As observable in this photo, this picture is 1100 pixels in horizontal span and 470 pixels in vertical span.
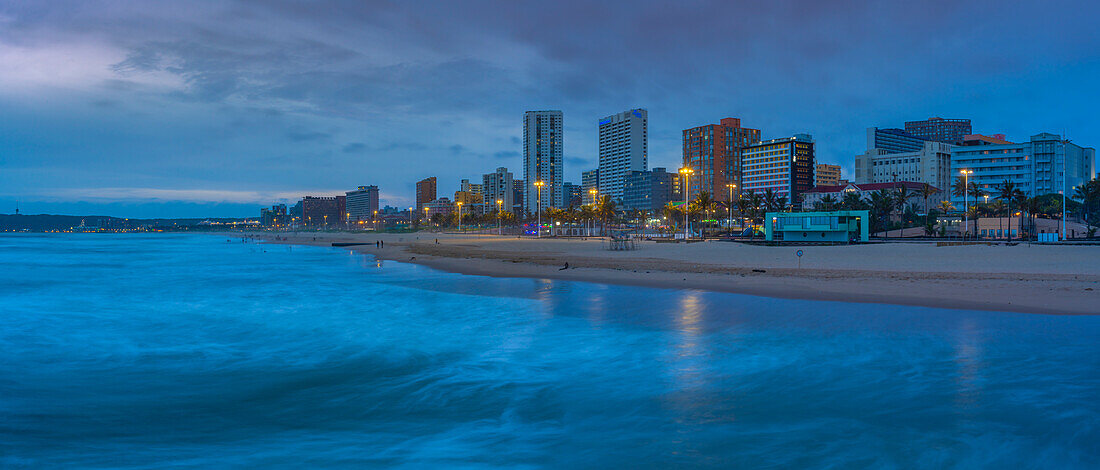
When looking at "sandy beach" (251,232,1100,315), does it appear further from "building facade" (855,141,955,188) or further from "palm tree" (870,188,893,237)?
"building facade" (855,141,955,188)

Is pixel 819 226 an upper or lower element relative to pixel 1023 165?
lower

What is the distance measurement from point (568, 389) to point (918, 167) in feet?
739

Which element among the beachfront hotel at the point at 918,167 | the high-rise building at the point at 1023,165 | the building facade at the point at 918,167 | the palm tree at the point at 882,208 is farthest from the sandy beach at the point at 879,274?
the beachfront hotel at the point at 918,167

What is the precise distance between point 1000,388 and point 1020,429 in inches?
74.6

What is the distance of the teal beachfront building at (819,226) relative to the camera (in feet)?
172

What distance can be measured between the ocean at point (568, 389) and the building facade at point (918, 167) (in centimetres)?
19732

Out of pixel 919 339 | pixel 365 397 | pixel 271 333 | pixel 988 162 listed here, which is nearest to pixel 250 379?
pixel 365 397

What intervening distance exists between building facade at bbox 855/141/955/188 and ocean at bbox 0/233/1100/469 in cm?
19732

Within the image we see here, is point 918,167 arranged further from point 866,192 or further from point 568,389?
point 568,389

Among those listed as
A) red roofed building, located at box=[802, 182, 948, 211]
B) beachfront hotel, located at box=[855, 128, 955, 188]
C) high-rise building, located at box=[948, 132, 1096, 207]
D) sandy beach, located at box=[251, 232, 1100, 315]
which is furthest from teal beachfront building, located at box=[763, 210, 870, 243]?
beachfront hotel, located at box=[855, 128, 955, 188]

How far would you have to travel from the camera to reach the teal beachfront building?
52562 mm

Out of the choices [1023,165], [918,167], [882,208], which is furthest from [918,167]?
[882,208]

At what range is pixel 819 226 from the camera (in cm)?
5341

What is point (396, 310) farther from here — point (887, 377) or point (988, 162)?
point (988, 162)
